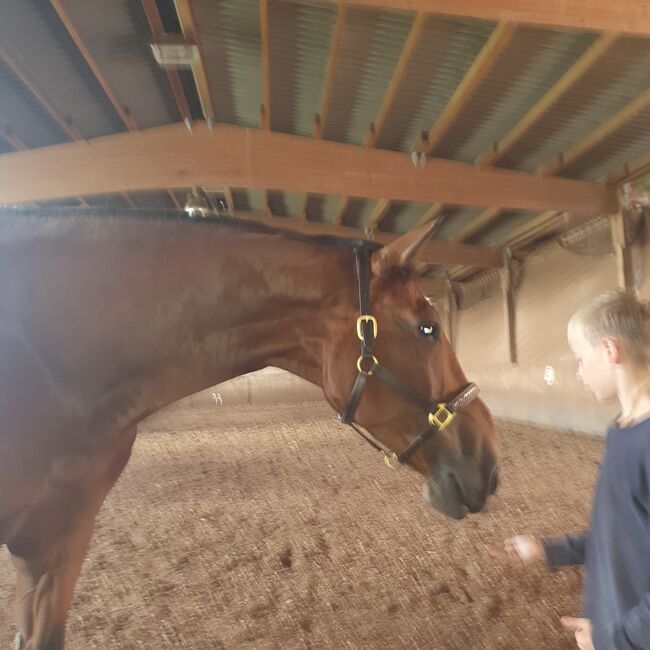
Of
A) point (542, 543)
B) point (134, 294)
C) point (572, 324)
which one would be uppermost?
point (134, 294)

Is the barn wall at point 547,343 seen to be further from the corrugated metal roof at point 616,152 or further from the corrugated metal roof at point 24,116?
the corrugated metal roof at point 24,116

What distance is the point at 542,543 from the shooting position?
1.38 m

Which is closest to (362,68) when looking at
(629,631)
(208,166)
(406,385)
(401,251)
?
(208,166)

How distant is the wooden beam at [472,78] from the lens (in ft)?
12.0

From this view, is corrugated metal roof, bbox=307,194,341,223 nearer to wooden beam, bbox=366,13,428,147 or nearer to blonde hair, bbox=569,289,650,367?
wooden beam, bbox=366,13,428,147

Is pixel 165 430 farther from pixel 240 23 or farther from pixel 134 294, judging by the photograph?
pixel 134 294

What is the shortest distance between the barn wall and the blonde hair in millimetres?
5879

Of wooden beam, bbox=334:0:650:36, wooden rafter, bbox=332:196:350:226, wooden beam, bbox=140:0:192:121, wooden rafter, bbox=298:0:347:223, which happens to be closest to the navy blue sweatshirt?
wooden beam, bbox=334:0:650:36

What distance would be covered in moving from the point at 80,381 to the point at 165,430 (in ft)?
25.4

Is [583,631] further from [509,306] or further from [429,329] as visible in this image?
[509,306]

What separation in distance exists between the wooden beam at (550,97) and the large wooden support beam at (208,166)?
719 mm

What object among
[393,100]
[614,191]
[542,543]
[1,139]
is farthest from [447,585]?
[1,139]

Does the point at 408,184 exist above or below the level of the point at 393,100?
below

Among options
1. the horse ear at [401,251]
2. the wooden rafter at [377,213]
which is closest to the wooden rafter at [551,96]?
the wooden rafter at [377,213]
